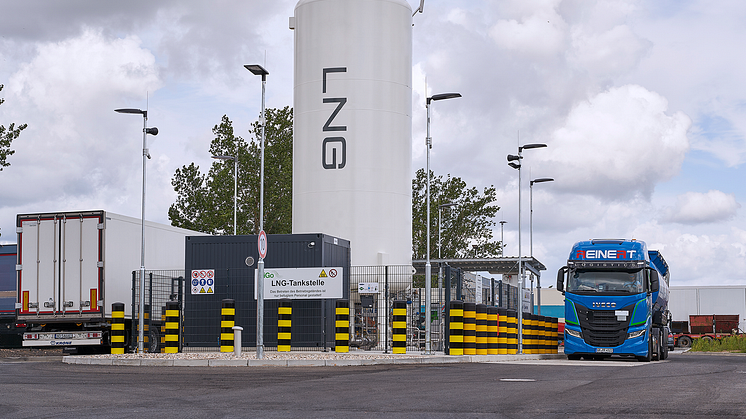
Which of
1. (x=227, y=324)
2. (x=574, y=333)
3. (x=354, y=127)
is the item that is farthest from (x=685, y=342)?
(x=227, y=324)

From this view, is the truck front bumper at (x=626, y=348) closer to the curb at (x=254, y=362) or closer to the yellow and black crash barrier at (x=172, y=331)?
the curb at (x=254, y=362)

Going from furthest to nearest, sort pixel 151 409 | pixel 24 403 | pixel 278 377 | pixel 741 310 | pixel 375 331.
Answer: pixel 741 310, pixel 375 331, pixel 278 377, pixel 24 403, pixel 151 409

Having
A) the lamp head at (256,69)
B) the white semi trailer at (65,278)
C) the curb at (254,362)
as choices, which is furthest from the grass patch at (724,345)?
the white semi trailer at (65,278)

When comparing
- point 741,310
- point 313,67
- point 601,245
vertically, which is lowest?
point 741,310

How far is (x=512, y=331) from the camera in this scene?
29.5 m

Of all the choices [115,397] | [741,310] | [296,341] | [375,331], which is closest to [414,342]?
[375,331]

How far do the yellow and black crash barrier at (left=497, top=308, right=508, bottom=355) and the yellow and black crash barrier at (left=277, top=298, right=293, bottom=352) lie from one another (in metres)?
7.06

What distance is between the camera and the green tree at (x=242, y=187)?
55250 millimetres

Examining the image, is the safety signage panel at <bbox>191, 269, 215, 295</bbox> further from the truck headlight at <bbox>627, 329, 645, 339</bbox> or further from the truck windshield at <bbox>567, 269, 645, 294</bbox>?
the truck headlight at <bbox>627, 329, 645, 339</bbox>

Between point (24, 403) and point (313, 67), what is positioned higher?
point (313, 67)

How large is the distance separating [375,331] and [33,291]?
380 inches

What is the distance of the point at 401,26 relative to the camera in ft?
98.9

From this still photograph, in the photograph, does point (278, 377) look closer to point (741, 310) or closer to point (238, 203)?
point (238, 203)

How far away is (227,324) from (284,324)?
144cm
